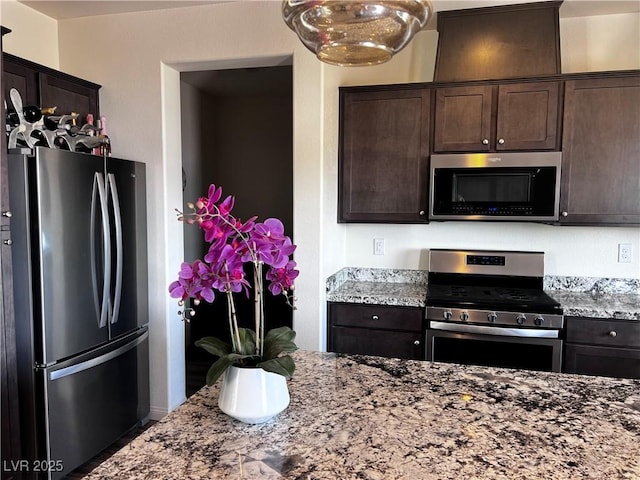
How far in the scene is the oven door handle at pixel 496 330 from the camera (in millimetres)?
2469

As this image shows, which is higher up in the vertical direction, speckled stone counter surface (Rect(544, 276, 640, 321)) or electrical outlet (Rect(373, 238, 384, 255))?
electrical outlet (Rect(373, 238, 384, 255))

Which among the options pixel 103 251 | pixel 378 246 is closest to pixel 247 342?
pixel 103 251

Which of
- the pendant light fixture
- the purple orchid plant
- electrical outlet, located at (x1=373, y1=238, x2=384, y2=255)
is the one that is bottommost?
electrical outlet, located at (x1=373, y1=238, x2=384, y2=255)

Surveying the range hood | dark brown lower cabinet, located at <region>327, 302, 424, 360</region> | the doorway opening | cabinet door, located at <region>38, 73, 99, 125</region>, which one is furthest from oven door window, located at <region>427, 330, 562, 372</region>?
cabinet door, located at <region>38, 73, 99, 125</region>

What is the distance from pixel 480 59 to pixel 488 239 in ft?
3.69

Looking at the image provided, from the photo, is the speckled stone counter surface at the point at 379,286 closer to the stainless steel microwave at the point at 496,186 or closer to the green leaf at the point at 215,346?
the stainless steel microwave at the point at 496,186

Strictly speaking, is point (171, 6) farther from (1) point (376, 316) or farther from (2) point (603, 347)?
(2) point (603, 347)

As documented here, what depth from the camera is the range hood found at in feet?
8.63

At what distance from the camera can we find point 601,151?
2.57m

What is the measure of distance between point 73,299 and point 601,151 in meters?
2.91

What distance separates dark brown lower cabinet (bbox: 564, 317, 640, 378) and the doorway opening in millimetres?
2760

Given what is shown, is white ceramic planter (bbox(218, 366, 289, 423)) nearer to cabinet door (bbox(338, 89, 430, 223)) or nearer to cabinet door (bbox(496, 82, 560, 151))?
cabinet door (bbox(338, 89, 430, 223))

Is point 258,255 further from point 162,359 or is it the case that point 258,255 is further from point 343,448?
point 162,359

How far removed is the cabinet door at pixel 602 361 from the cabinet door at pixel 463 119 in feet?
3.96
